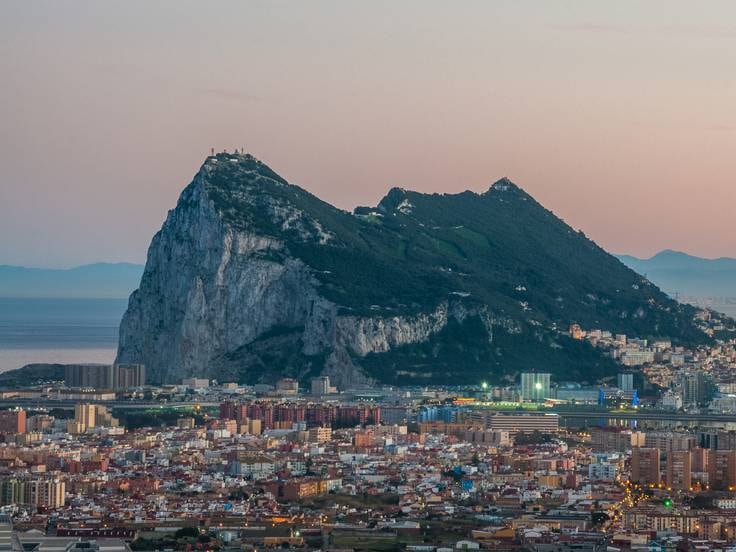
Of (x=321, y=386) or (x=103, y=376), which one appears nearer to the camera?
(x=321, y=386)

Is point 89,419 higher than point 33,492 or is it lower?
higher

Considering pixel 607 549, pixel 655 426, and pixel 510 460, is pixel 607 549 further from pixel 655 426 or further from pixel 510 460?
pixel 655 426

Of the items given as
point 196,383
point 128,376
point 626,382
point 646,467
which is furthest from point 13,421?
point 626,382

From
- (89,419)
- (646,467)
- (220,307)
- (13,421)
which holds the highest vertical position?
(220,307)

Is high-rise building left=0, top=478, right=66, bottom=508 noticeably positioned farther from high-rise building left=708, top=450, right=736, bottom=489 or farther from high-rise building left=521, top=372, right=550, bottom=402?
high-rise building left=521, top=372, right=550, bottom=402

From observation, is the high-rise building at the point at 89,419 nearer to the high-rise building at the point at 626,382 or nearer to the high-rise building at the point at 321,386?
the high-rise building at the point at 321,386

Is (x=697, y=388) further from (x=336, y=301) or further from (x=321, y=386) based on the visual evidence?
(x=321, y=386)

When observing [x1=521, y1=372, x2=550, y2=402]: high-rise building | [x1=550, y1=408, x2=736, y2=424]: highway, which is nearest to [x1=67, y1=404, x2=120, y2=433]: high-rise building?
[x1=550, y1=408, x2=736, y2=424]: highway
